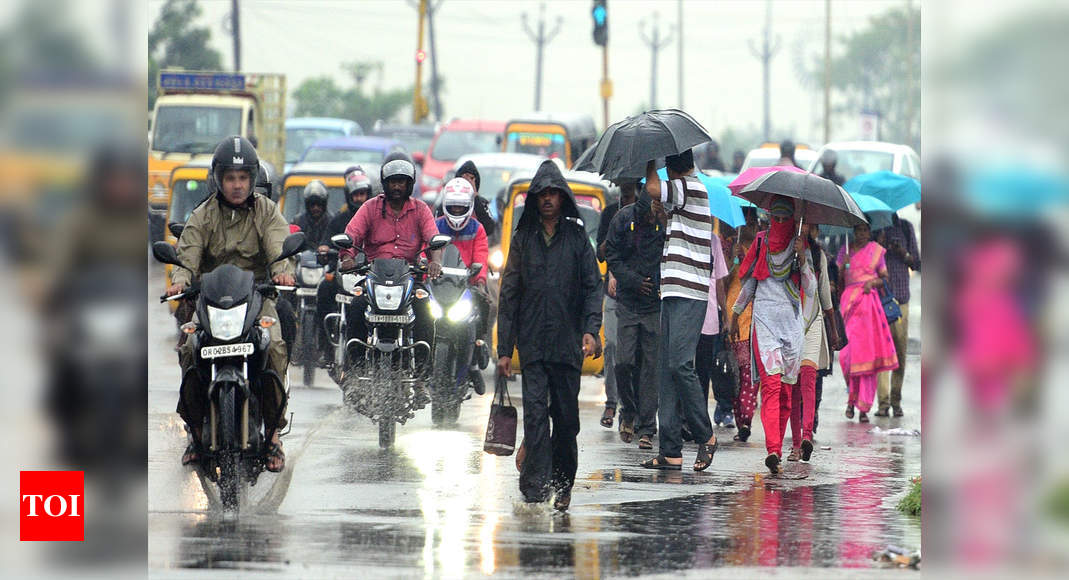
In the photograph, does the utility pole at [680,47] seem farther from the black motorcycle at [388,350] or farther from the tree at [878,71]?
the black motorcycle at [388,350]

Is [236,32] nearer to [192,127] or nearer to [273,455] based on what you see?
[192,127]

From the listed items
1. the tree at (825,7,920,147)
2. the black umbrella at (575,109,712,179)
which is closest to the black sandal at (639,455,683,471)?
the black umbrella at (575,109,712,179)

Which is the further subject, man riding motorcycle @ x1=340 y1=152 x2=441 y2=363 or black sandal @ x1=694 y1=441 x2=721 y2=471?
man riding motorcycle @ x1=340 y1=152 x2=441 y2=363

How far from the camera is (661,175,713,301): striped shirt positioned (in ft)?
32.6

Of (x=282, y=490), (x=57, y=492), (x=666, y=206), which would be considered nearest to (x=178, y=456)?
(x=282, y=490)

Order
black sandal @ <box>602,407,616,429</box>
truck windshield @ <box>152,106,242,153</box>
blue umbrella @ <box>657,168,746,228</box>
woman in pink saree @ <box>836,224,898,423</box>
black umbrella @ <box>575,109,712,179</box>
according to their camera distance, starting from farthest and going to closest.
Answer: truck windshield @ <box>152,106,242,153</box> < woman in pink saree @ <box>836,224,898,423</box> < black sandal @ <box>602,407,616,429</box> < blue umbrella @ <box>657,168,746,228</box> < black umbrella @ <box>575,109,712,179</box>

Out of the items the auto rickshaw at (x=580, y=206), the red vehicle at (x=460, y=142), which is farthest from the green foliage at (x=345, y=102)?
the auto rickshaw at (x=580, y=206)

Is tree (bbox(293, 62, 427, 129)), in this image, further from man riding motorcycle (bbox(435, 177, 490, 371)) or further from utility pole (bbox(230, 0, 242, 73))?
man riding motorcycle (bbox(435, 177, 490, 371))

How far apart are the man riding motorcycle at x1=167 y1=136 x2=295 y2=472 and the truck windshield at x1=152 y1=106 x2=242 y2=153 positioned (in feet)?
67.7

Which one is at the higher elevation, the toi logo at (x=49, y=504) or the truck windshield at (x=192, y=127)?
the truck windshield at (x=192, y=127)

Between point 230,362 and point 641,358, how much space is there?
146 inches

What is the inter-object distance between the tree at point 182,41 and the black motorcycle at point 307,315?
113 ft

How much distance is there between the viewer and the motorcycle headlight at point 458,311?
11703mm

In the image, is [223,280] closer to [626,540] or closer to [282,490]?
[282,490]
